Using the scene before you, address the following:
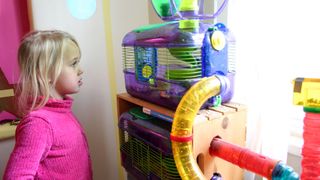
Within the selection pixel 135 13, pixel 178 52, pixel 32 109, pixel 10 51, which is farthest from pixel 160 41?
pixel 10 51

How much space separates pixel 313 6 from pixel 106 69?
0.83 meters

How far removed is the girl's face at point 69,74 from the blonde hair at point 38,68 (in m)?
0.02

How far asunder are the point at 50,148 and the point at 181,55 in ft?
1.57

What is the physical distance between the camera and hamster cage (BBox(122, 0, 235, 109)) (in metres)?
0.76

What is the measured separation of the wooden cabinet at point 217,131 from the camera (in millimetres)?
753

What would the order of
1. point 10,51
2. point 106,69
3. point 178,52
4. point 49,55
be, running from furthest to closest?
point 106,69 → point 10,51 → point 49,55 → point 178,52

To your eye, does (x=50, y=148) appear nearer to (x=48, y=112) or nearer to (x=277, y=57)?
(x=48, y=112)

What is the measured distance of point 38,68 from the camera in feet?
2.89

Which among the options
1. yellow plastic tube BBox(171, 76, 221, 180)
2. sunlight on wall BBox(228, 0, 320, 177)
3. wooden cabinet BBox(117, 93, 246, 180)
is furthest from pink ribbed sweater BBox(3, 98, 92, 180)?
sunlight on wall BBox(228, 0, 320, 177)

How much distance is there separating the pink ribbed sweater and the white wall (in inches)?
10.9

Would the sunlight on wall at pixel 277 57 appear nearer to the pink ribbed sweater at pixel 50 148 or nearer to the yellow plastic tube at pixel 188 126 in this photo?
the yellow plastic tube at pixel 188 126

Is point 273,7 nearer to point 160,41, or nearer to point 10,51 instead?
point 160,41

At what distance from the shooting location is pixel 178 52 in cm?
78

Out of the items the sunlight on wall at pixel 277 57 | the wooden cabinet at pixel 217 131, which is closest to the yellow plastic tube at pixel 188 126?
the wooden cabinet at pixel 217 131
